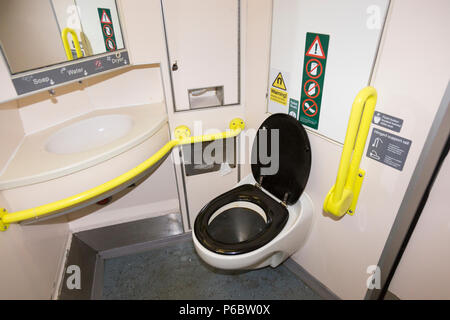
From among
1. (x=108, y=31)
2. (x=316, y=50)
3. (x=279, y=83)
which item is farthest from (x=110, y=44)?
(x=316, y=50)

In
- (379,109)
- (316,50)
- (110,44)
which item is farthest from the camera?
(110,44)

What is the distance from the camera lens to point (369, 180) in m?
1.03

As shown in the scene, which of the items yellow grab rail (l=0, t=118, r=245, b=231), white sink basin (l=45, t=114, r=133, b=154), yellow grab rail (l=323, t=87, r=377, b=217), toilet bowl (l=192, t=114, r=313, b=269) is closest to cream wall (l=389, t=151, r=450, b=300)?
yellow grab rail (l=323, t=87, r=377, b=217)

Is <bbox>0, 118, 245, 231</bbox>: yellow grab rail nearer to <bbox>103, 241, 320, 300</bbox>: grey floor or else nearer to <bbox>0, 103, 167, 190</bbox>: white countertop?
<bbox>0, 103, 167, 190</bbox>: white countertop

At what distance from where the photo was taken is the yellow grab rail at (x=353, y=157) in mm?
861

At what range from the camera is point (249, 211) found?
4.61 feet

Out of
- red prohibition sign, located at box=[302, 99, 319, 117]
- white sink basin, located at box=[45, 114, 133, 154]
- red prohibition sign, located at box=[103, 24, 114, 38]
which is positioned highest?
red prohibition sign, located at box=[103, 24, 114, 38]

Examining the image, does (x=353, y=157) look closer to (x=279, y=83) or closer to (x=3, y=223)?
(x=279, y=83)

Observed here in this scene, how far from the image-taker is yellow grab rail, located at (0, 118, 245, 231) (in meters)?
1.01

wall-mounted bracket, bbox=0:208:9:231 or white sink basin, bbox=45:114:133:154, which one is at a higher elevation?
white sink basin, bbox=45:114:133:154

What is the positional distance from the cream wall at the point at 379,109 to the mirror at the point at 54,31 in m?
0.66

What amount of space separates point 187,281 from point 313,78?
1.27 metres

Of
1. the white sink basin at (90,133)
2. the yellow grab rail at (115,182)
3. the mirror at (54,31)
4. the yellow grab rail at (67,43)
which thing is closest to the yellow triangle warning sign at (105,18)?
the mirror at (54,31)

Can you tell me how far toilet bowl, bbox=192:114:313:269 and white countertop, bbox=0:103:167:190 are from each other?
48 centimetres
